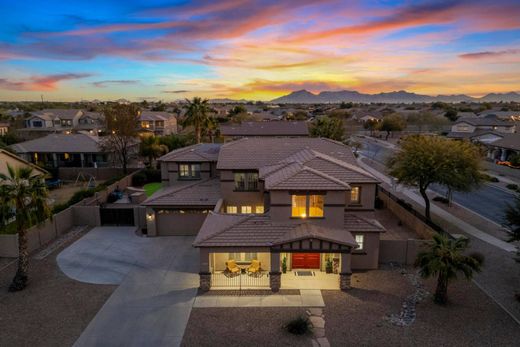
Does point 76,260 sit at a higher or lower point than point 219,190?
lower

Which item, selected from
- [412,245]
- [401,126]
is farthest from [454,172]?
[401,126]

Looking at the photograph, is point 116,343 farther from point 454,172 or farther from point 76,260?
point 454,172

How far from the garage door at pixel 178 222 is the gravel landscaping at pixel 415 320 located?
12067 millimetres

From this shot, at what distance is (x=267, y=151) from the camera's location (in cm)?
2786

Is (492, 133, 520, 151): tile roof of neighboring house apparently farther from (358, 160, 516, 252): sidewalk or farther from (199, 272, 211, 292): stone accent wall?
(199, 272, 211, 292): stone accent wall

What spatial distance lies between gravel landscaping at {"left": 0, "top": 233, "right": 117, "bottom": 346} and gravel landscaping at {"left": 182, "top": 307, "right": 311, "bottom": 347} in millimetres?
5109

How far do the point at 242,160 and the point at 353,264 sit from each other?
11.1m

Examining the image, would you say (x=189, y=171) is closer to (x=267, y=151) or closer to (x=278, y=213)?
(x=267, y=151)

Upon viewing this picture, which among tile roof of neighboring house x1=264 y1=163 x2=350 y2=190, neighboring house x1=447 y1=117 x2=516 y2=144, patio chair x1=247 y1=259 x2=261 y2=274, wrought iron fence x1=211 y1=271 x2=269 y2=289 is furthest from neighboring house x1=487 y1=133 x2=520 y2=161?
wrought iron fence x1=211 y1=271 x2=269 y2=289

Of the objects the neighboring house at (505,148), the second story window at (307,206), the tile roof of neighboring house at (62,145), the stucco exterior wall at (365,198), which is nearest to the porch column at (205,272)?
the second story window at (307,206)

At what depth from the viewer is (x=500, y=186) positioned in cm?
4266

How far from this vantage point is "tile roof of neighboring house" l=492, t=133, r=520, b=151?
5391cm

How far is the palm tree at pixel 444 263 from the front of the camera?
16.6 meters

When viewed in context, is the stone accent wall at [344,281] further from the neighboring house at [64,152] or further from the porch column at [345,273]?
the neighboring house at [64,152]
